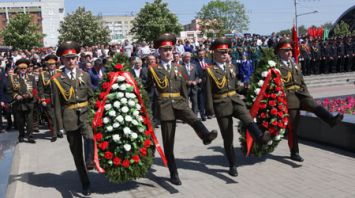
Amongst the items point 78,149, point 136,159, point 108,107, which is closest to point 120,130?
point 108,107

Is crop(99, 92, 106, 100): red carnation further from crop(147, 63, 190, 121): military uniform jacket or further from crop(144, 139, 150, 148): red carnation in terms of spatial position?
crop(144, 139, 150, 148): red carnation

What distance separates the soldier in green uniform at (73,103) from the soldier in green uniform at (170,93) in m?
1.10

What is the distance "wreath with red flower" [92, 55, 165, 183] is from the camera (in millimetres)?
6062

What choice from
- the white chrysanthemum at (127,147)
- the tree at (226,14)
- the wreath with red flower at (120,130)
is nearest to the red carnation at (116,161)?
the wreath with red flower at (120,130)

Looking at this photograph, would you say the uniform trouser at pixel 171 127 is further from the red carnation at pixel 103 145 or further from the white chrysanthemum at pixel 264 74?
the white chrysanthemum at pixel 264 74

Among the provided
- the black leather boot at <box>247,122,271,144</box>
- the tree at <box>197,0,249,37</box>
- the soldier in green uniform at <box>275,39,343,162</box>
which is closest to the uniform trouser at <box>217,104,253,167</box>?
the black leather boot at <box>247,122,271,144</box>

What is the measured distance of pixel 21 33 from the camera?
56156 millimetres

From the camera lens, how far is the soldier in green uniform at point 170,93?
6309 millimetres

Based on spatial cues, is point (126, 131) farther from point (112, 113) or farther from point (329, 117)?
point (329, 117)

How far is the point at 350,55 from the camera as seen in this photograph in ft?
70.7

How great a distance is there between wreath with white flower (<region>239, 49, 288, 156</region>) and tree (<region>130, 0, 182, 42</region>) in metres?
46.1

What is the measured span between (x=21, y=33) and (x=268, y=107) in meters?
54.6

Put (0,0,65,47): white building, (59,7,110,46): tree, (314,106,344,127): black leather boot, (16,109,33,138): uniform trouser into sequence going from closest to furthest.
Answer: (314,106,344,127): black leather boot → (16,109,33,138): uniform trouser → (59,7,110,46): tree → (0,0,65,47): white building

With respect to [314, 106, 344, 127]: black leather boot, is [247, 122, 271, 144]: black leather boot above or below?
below
